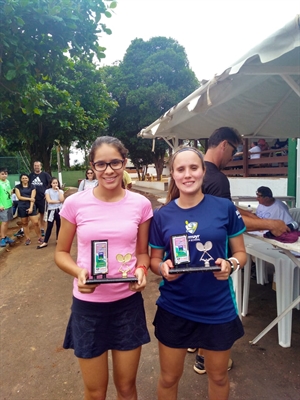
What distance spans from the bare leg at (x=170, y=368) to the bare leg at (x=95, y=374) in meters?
0.34

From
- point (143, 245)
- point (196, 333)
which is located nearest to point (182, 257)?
point (143, 245)

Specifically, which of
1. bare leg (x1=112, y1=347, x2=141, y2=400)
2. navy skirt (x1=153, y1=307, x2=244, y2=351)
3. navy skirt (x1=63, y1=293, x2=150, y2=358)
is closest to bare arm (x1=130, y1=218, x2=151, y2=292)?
navy skirt (x1=63, y1=293, x2=150, y2=358)

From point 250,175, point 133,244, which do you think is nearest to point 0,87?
point 133,244

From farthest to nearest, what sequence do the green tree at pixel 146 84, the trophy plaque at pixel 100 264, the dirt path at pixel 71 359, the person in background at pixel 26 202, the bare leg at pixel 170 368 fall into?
the green tree at pixel 146 84, the person in background at pixel 26 202, the dirt path at pixel 71 359, the bare leg at pixel 170 368, the trophy plaque at pixel 100 264

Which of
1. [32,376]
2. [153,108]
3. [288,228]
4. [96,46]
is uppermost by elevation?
[153,108]

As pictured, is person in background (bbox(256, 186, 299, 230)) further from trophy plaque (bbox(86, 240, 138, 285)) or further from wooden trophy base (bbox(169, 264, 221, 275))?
trophy plaque (bbox(86, 240, 138, 285))

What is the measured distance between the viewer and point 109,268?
1.58 metres

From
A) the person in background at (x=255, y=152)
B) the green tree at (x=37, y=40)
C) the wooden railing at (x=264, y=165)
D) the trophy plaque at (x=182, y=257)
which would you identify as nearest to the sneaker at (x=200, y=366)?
the trophy plaque at (x=182, y=257)

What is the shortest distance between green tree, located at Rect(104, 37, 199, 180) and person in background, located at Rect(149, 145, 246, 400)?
708 inches

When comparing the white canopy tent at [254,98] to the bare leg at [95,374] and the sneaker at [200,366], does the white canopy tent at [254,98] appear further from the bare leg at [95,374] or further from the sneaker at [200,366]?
the sneaker at [200,366]

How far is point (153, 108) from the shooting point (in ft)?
63.0

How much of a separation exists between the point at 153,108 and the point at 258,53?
1823 centimetres

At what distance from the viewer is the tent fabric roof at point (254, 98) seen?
5.44ft

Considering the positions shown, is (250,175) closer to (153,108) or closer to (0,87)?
(0,87)
